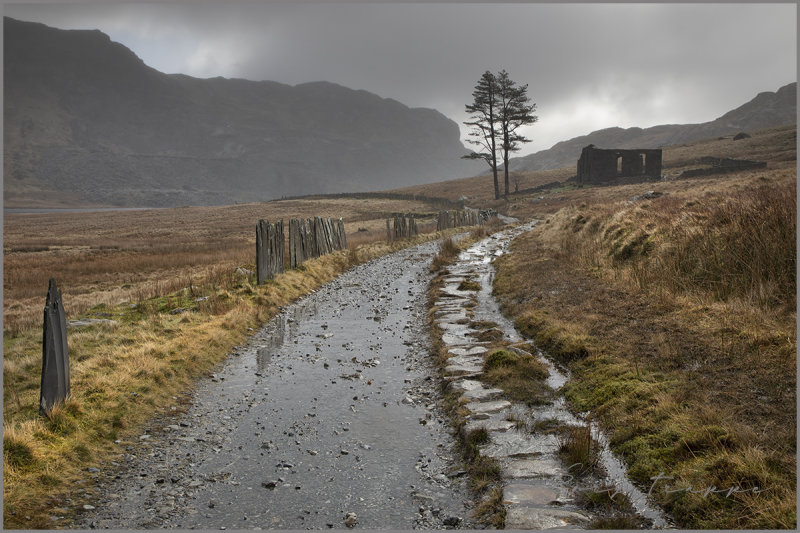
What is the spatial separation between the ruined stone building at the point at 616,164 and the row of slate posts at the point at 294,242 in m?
48.2

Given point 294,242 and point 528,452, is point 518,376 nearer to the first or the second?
point 528,452

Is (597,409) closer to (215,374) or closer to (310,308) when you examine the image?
(215,374)

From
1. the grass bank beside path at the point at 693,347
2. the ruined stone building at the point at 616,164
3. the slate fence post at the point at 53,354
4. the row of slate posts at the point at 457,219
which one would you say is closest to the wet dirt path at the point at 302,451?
the slate fence post at the point at 53,354

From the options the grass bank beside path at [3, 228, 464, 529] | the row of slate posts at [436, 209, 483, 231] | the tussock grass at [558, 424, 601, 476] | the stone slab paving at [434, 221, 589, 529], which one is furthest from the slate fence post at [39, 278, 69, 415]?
the row of slate posts at [436, 209, 483, 231]

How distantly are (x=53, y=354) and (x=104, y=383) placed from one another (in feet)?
4.49

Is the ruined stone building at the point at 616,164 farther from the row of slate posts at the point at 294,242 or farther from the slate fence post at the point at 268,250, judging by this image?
the slate fence post at the point at 268,250

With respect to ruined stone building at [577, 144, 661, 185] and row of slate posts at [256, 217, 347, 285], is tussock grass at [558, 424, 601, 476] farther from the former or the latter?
ruined stone building at [577, 144, 661, 185]

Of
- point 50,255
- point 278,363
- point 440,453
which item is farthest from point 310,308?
point 50,255

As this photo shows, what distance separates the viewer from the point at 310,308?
15.2 m

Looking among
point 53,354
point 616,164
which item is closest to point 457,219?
point 616,164

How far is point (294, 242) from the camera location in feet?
65.3

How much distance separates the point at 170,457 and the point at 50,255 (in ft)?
113

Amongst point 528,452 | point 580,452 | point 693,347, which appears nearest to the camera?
point 580,452

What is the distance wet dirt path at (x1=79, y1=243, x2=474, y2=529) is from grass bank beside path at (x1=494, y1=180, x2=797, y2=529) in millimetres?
2223
